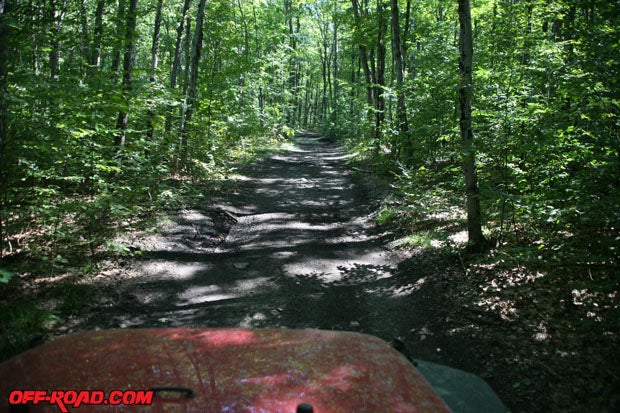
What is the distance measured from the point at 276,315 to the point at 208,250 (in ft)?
10.7

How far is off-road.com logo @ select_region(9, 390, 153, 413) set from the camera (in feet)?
4.76

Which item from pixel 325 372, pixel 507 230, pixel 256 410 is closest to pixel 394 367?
pixel 325 372

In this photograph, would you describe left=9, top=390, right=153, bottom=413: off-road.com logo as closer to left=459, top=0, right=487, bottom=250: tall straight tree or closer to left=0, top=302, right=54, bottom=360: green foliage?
left=0, top=302, right=54, bottom=360: green foliage

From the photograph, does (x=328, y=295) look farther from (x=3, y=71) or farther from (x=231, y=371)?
(x=3, y=71)

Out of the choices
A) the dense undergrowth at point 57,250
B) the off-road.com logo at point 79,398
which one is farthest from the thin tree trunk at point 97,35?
the off-road.com logo at point 79,398

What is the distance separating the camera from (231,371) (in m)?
1.76

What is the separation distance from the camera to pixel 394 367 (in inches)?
77.9

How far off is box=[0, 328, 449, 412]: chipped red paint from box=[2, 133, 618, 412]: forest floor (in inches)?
108

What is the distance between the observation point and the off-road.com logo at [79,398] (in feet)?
4.76

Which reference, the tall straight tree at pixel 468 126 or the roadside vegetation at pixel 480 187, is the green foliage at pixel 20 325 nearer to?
the roadside vegetation at pixel 480 187

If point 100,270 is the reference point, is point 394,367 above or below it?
above

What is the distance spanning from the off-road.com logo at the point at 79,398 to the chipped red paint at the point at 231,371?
30mm

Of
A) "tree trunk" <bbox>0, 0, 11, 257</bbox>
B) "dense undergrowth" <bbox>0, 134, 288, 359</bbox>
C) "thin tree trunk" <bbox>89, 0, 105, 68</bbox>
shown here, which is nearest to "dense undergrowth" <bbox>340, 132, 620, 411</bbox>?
"dense undergrowth" <bbox>0, 134, 288, 359</bbox>

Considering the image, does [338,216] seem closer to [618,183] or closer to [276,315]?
[276,315]
